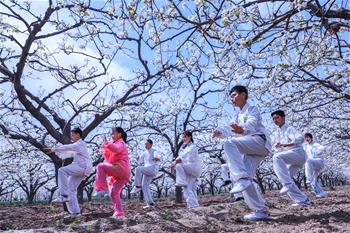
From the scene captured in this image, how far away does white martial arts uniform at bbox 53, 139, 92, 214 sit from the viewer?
7945 mm

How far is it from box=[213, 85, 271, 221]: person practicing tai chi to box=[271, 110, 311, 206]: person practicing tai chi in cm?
192

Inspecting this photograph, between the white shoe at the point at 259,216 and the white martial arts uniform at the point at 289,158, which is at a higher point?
the white martial arts uniform at the point at 289,158

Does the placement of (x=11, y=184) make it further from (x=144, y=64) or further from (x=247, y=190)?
(x=247, y=190)

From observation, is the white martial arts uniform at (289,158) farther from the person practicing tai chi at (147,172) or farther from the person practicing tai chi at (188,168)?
the person practicing tai chi at (147,172)

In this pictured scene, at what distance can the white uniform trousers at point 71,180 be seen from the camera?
7977 mm

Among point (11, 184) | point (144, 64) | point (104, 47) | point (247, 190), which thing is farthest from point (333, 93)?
point (11, 184)

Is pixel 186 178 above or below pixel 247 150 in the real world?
above

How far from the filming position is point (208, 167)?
40906 mm

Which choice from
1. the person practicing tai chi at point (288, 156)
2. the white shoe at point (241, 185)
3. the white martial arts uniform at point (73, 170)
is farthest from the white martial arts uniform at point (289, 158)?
the white martial arts uniform at point (73, 170)

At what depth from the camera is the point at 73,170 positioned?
8031 mm

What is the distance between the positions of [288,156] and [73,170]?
4.24 meters

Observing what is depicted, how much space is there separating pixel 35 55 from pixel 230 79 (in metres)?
5.88

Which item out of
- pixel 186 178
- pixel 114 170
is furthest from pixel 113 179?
pixel 186 178

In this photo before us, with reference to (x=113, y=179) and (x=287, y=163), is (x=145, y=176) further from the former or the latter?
(x=287, y=163)
